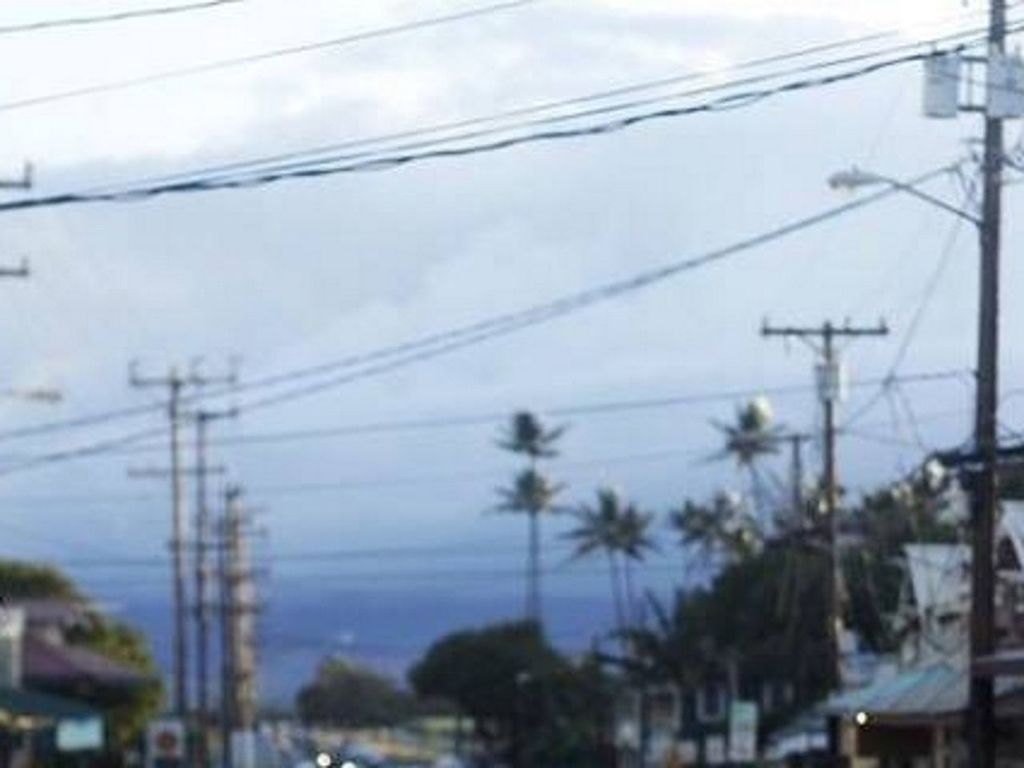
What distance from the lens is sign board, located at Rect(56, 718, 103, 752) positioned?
7500 cm

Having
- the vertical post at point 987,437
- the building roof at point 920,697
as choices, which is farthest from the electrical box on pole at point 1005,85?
the building roof at point 920,697

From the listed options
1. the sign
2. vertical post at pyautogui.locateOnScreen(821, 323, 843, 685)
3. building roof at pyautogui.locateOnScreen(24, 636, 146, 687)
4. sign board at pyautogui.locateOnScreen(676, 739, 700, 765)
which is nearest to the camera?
vertical post at pyautogui.locateOnScreen(821, 323, 843, 685)

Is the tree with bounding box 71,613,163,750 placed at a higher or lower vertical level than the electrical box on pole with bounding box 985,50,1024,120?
lower

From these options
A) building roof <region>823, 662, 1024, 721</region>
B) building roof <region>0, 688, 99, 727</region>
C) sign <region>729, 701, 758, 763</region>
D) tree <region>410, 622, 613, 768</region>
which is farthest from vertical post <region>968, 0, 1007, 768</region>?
tree <region>410, 622, 613, 768</region>

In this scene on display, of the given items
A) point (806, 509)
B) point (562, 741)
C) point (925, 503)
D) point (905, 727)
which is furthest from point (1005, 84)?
point (562, 741)

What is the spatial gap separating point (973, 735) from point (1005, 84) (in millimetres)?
7235

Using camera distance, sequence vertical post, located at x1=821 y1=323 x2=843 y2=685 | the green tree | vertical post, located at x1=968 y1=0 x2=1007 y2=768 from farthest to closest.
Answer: the green tree → vertical post, located at x1=821 y1=323 x2=843 y2=685 → vertical post, located at x1=968 y1=0 x2=1007 y2=768

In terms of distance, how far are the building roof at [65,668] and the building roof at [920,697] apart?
105ft

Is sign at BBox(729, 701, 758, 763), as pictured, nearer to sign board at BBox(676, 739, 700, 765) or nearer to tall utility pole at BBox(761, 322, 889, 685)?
tall utility pole at BBox(761, 322, 889, 685)

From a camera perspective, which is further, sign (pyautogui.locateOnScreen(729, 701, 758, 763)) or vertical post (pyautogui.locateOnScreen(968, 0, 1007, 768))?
sign (pyautogui.locateOnScreen(729, 701, 758, 763))

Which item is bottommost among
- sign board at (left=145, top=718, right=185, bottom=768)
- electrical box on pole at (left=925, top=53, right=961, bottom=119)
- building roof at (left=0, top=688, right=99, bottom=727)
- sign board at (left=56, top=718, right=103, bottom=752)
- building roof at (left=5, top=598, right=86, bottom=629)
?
sign board at (left=145, top=718, right=185, bottom=768)

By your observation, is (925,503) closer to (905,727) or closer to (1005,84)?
(905,727)

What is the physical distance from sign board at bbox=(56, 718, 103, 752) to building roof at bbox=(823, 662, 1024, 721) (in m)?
23.4

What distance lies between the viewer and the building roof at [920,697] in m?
50.1
